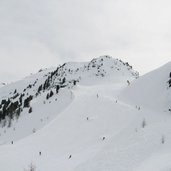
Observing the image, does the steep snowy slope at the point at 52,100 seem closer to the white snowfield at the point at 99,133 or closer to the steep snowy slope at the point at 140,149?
the white snowfield at the point at 99,133

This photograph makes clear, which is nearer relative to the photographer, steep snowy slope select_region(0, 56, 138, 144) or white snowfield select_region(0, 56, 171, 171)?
white snowfield select_region(0, 56, 171, 171)

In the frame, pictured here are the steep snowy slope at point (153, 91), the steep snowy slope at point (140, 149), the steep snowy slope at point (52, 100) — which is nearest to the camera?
the steep snowy slope at point (140, 149)

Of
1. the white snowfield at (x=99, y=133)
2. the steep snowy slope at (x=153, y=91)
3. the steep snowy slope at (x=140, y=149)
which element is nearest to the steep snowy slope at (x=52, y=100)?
the white snowfield at (x=99, y=133)

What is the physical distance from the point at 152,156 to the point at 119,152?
3.33 m

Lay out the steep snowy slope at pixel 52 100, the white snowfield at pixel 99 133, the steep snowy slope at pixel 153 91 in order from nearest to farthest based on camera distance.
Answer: the white snowfield at pixel 99 133 → the steep snowy slope at pixel 153 91 → the steep snowy slope at pixel 52 100

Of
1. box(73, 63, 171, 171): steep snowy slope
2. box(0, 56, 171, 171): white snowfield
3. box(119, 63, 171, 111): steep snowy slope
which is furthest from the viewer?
box(119, 63, 171, 111): steep snowy slope

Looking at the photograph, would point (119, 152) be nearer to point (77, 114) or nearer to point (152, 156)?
point (152, 156)

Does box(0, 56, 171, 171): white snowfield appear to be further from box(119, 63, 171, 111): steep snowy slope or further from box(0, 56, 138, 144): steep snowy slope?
box(0, 56, 138, 144): steep snowy slope

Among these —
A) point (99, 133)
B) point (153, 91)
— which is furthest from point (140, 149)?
point (153, 91)

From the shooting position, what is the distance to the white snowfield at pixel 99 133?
70.5 ft

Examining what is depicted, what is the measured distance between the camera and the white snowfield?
70.5ft

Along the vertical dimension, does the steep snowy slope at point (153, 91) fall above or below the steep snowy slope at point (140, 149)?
above

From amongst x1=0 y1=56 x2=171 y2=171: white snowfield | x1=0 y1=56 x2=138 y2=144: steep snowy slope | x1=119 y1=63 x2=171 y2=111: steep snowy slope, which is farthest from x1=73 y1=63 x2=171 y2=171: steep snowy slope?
x1=0 y1=56 x2=138 y2=144: steep snowy slope

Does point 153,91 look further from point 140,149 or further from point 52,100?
point 140,149
